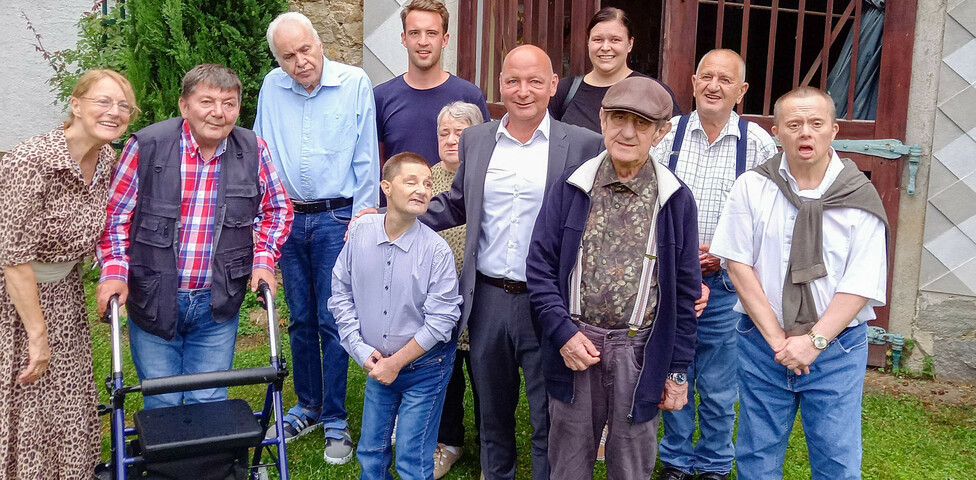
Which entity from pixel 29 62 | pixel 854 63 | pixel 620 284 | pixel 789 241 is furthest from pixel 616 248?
pixel 29 62

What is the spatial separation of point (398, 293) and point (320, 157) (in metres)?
1.08

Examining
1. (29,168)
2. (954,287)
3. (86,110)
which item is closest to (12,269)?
(29,168)

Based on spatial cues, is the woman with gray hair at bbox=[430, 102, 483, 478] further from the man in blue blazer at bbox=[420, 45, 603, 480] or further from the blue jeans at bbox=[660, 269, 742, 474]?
the blue jeans at bbox=[660, 269, 742, 474]

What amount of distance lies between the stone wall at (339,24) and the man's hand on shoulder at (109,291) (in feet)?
10.9

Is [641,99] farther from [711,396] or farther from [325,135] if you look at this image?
[325,135]

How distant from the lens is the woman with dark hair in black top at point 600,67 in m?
4.17

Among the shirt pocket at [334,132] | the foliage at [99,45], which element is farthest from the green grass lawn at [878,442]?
the foliage at [99,45]

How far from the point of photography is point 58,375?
332 cm

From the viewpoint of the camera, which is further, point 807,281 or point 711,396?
point 711,396

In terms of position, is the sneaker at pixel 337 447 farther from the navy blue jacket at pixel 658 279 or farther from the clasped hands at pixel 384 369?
the navy blue jacket at pixel 658 279

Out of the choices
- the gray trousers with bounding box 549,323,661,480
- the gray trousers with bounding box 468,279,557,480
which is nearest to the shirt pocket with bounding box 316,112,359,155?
the gray trousers with bounding box 468,279,557,480

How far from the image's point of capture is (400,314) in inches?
134

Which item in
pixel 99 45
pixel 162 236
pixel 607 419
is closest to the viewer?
pixel 607 419

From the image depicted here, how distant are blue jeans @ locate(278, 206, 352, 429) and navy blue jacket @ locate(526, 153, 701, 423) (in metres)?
1.41
